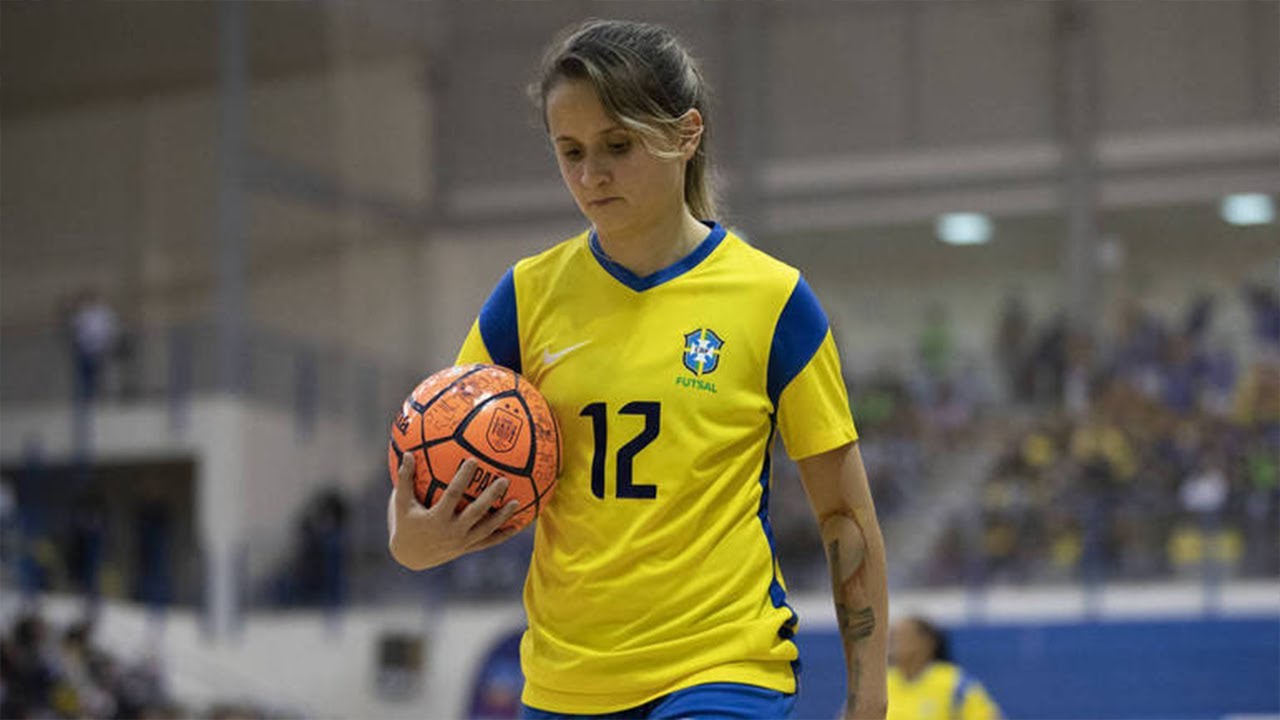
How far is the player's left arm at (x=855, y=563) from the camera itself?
300 cm

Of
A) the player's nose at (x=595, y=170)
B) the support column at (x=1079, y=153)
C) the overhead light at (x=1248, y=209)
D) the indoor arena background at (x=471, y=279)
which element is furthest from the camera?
the support column at (x=1079, y=153)

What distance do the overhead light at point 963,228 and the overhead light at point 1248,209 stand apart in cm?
297

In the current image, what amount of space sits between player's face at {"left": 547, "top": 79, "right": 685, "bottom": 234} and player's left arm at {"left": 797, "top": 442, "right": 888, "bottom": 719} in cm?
52

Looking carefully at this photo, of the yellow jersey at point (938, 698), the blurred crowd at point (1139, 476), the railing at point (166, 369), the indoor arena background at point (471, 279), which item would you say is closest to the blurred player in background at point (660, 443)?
the yellow jersey at point (938, 698)

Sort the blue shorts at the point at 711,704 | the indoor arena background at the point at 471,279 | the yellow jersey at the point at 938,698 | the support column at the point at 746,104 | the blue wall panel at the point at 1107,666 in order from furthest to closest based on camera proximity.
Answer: the support column at the point at 746,104 < the indoor arena background at the point at 471,279 < the blue wall panel at the point at 1107,666 < the yellow jersey at the point at 938,698 < the blue shorts at the point at 711,704

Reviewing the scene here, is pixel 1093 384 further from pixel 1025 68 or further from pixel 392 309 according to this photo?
pixel 392 309

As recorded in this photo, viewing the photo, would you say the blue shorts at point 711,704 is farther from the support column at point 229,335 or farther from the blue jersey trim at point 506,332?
the support column at point 229,335

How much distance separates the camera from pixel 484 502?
9.37 ft

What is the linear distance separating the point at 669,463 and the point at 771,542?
25cm

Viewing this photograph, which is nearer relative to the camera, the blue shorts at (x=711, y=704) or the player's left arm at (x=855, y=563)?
the blue shorts at (x=711, y=704)

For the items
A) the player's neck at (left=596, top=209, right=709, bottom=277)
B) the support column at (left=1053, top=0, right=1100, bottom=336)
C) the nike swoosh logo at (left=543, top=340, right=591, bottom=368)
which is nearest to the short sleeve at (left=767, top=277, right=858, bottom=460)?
the player's neck at (left=596, top=209, right=709, bottom=277)

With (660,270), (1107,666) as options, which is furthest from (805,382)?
(1107,666)

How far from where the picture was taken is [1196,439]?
17281 millimetres

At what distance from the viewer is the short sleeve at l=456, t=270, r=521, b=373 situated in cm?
310
